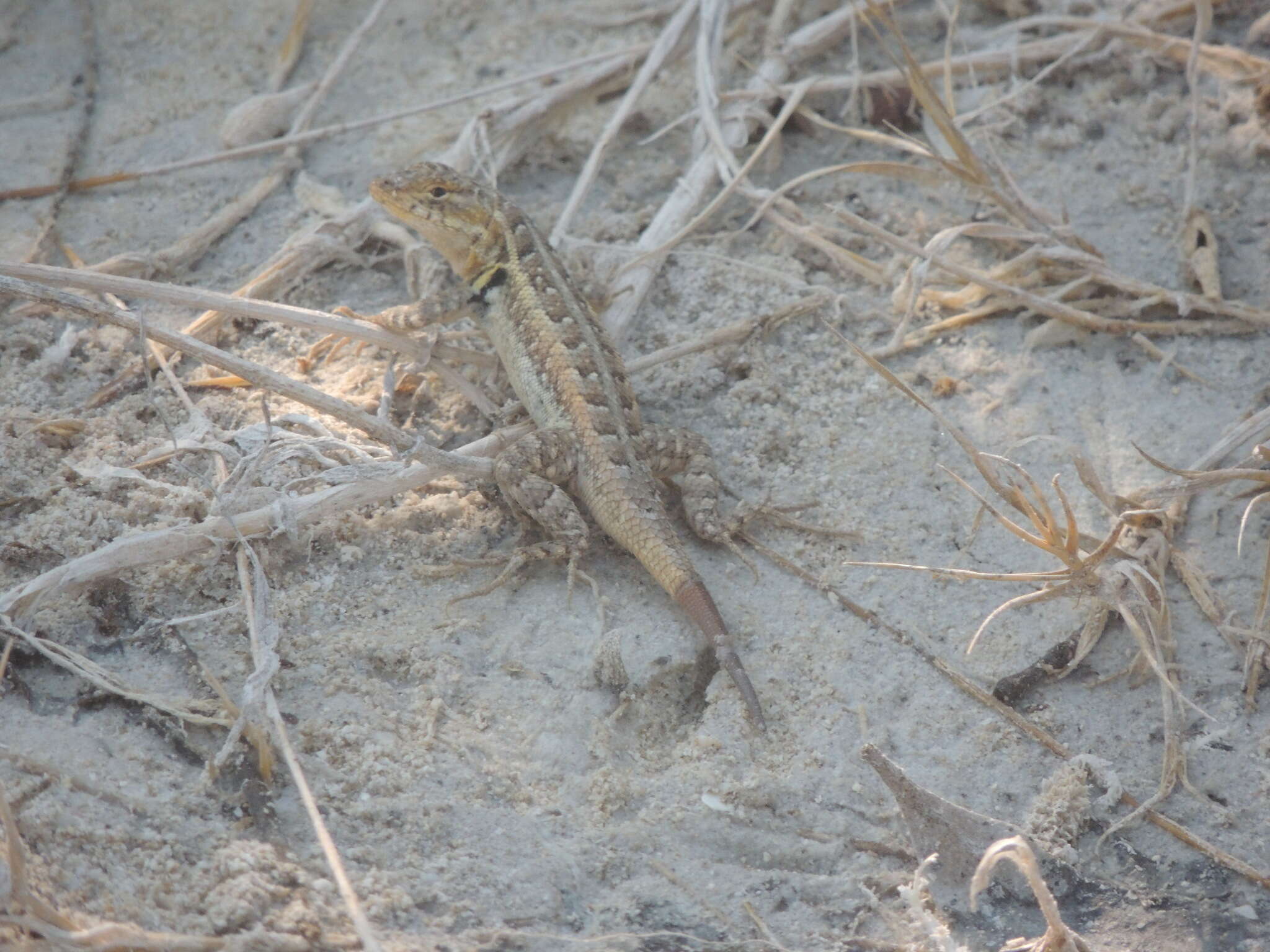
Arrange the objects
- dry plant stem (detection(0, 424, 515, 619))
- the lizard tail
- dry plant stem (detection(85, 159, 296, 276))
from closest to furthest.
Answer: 1. dry plant stem (detection(0, 424, 515, 619))
2. the lizard tail
3. dry plant stem (detection(85, 159, 296, 276))

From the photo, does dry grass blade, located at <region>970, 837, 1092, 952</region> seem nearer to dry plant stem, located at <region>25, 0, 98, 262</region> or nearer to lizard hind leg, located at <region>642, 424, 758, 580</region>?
lizard hind leg, located at <region>642, 424, 758, 580</region>

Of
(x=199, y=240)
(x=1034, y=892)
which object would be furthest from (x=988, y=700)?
(x=199, y=240)

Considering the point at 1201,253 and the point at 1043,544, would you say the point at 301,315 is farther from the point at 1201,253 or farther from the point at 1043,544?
the point at 1201,253

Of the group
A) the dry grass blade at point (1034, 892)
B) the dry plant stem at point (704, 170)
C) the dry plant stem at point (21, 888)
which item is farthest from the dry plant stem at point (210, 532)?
the dry grass blade at point (1034, 892)

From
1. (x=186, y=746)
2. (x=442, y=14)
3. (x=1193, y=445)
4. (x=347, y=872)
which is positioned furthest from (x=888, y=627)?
(x=442, y=14)

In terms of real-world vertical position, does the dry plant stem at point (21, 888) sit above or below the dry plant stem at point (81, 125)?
below

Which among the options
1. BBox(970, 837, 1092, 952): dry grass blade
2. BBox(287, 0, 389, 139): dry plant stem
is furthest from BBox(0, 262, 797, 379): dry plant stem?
BBox(970, 837, 1092, 952): dry grass blade

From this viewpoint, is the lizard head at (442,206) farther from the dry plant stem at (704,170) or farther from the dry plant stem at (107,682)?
the dry plant stem at (107,682)
